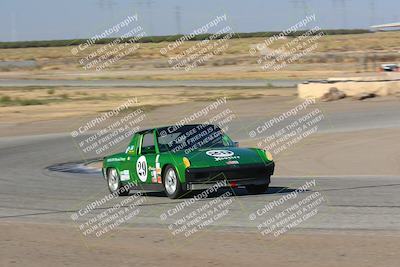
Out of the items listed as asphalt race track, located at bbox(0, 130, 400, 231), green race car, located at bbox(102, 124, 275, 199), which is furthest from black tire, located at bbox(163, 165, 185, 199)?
asphalt race track, located at bbox(0, 130, 400, 231)

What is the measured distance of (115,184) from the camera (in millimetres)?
15195

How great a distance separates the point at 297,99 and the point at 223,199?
90.5ft

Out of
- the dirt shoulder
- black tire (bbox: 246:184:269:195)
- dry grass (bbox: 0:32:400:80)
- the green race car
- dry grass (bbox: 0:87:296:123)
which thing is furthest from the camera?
dry grass (bbox: 0:32:400:80)

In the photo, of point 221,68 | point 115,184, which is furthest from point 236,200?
point 221,68

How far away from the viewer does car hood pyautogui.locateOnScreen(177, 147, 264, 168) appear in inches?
520

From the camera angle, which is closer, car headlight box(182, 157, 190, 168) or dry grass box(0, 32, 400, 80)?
car headlight box(182, 157, 190, 168)

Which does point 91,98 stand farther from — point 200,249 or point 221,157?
point 200,249

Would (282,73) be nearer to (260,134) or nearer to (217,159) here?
(260,134)

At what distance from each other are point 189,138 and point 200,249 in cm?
527

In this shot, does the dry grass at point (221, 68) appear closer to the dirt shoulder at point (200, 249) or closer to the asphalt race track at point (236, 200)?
the asphalt race track at point (236, 200)

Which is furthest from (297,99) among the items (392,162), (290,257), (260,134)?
(290,257)

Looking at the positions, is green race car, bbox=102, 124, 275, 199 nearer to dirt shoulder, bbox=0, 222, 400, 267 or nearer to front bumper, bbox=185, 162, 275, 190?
front bumper, bbox=185, 162, 275, 190

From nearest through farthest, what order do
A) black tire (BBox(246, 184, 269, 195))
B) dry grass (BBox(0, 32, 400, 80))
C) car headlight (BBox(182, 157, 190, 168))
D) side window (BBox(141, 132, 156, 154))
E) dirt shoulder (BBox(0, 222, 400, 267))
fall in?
dirt shoulder (BBox(0, 222, 400, 267))
car headlight (BBox(182, 157, 190, 168))
black tire (BBox(246, 184, 269, 195))
side window (BBox(141, 132, 156, 154))
dry grass (BBox(0, 32, 400, 80))

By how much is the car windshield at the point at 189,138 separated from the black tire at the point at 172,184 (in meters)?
0.41
